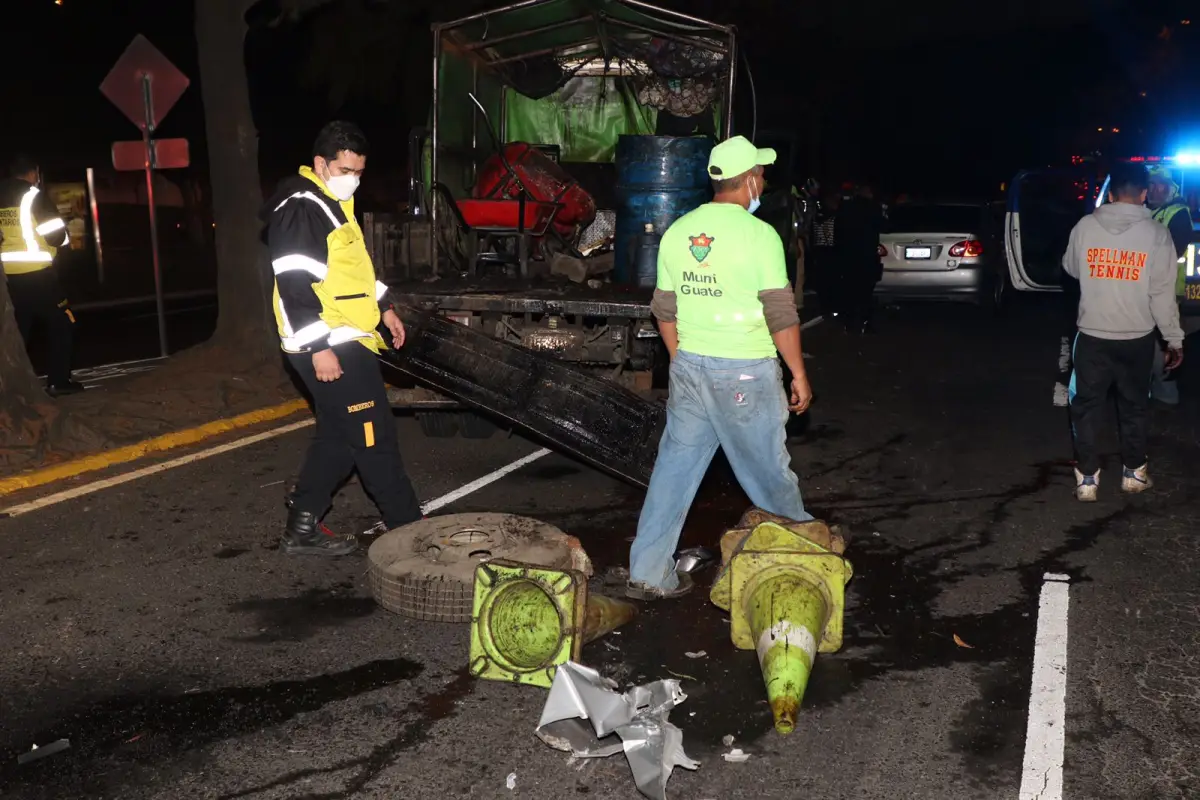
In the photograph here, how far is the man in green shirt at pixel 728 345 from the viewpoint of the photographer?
470 cm

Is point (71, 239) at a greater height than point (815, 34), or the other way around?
point (815, 34)

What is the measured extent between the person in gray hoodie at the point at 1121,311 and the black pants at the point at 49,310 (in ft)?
25.7

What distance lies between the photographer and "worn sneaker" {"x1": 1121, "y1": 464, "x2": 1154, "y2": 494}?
6.96 m

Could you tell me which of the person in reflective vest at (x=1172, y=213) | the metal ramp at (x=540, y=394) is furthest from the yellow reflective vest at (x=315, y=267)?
the person in reflective vest at (x=1172, y=213)

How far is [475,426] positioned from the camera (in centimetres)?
823

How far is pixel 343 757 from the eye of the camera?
12.5 feet

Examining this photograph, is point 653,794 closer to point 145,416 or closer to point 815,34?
point 145,416

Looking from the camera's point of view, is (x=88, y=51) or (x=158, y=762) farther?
(x=88, y=51)

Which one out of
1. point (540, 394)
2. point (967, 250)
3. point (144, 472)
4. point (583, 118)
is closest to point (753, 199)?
point (540, 394)

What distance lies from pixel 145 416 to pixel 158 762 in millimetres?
5129

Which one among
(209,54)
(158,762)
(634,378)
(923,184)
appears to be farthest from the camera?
(923,184)

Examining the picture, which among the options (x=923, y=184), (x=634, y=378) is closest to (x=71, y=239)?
(x=634, y=378)

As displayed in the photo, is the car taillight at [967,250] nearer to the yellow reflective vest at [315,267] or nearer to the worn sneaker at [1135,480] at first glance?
the worn sneaker at [1135,480]

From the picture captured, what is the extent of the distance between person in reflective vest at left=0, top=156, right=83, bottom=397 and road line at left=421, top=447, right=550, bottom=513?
174 inches
